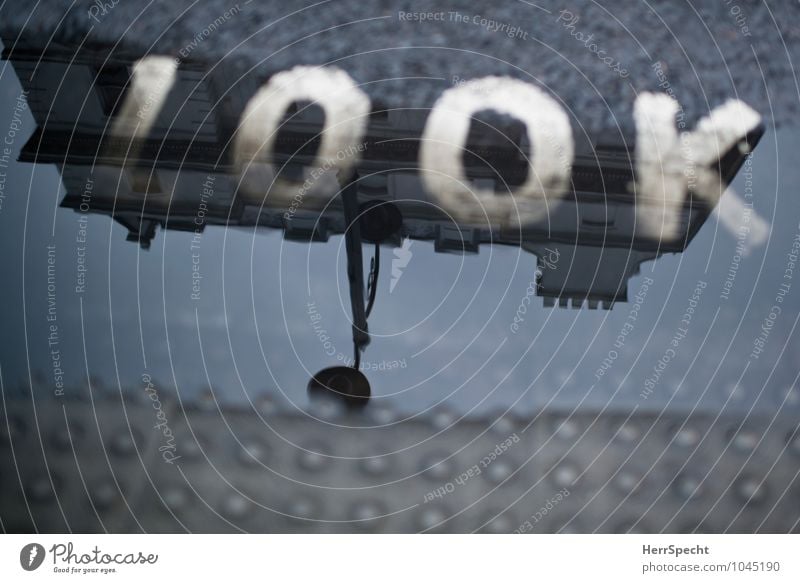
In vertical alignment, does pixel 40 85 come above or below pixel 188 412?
above

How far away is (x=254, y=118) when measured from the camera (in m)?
0.50

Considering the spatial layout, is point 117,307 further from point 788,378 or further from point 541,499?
point 788,378

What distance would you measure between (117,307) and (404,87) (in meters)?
0.24

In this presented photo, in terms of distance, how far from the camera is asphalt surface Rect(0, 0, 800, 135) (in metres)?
0.50

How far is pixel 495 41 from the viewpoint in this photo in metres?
0.52

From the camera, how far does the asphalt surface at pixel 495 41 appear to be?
501 millimetres

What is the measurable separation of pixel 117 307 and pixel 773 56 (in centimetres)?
49
